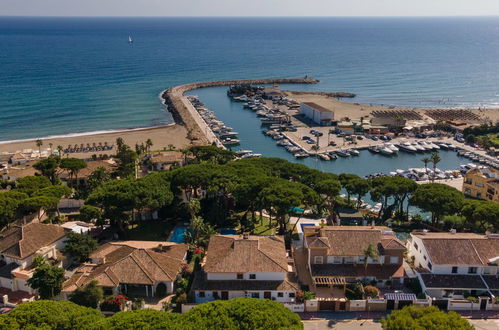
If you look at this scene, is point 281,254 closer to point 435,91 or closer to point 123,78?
point 435,91

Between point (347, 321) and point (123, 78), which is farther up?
point (123, 78)

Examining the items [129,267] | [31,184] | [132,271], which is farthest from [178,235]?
[31,184]

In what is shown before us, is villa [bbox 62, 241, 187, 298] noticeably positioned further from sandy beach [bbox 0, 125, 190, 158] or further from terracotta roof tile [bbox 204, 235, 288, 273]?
sandy beach [bbox 0, 125, 190, 158]

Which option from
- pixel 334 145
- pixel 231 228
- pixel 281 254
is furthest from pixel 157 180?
pixel 334 145

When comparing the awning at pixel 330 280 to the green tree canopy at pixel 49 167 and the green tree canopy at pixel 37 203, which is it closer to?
the green tree canopy at pixel 37 203

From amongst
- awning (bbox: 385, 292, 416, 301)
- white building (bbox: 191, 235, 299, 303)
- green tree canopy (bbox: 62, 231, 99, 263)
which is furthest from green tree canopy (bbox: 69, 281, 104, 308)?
awning (bbox: 385, 292, 416, 301)

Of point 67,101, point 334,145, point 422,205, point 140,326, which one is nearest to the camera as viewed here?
point 140,326
